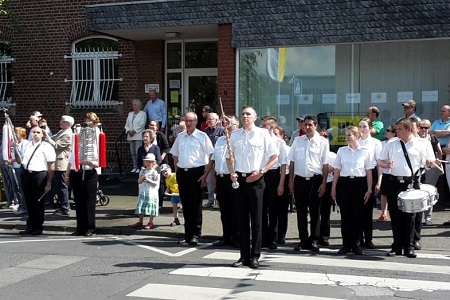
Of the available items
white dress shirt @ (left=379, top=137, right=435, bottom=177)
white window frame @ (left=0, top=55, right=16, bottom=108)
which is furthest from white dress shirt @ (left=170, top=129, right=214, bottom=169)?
white window frame @ (left=0, top=55, right=16, bottom=108)

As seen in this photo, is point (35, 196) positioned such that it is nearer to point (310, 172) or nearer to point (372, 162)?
point (310, 172)

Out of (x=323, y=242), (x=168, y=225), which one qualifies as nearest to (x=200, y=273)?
(x=323, y=242)

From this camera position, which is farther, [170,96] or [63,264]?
[170,96]

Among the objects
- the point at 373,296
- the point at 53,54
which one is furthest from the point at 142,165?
the point at 53,54

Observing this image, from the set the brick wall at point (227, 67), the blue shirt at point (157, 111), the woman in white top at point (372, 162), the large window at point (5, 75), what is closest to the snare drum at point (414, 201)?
the woman in white top at point (372, 162)

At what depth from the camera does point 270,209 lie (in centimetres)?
1003

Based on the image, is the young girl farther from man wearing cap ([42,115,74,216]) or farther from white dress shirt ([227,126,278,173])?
white dress shirt ([227,126,278,173])

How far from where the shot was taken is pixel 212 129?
12.8 meters

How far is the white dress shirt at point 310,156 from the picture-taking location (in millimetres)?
9477

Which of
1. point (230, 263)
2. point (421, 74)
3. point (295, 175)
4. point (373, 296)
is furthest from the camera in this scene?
point (421, 74)

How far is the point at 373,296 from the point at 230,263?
2331 millimetres

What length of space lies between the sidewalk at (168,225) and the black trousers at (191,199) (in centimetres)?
53

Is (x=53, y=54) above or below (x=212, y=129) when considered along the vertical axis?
above

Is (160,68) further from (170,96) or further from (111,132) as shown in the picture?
(111,132)
